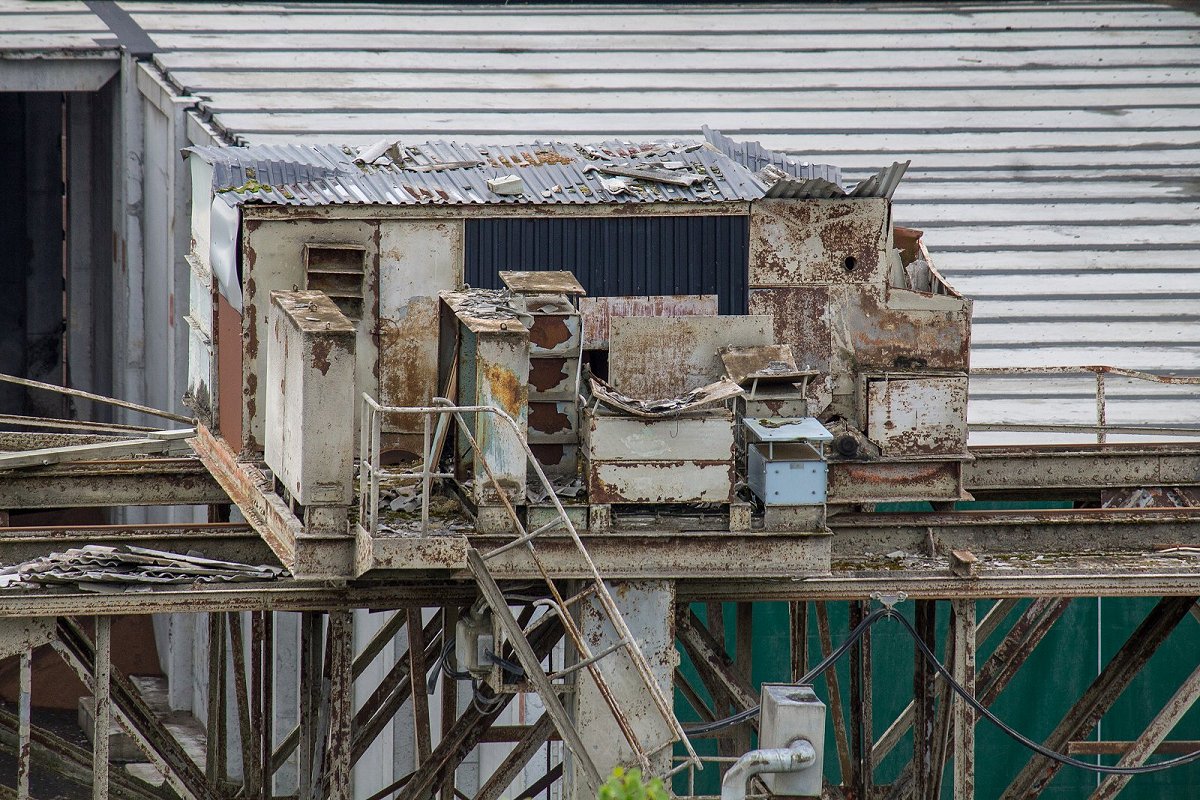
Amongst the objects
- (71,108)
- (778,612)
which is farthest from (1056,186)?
(71,108)

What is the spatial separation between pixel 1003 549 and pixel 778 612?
5.76m

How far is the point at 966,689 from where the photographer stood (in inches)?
572

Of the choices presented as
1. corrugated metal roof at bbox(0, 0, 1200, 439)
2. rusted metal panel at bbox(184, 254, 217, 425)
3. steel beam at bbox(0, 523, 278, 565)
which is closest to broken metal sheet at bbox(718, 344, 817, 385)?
steel beam at bbox(0, 523, 278, 565)

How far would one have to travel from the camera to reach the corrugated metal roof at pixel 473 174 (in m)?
14.7

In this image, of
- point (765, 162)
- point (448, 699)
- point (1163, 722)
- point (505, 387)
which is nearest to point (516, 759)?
point (448, 699)

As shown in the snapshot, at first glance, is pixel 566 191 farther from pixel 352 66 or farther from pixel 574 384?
pixel 352 66

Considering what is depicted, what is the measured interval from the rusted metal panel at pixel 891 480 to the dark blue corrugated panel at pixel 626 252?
1618 mm

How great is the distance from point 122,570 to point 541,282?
3779 millimetres

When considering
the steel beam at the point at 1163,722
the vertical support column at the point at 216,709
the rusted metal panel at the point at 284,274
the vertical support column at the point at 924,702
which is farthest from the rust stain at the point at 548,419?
the vertical support column at the point at 216,709

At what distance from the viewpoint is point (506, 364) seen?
12.6 metres

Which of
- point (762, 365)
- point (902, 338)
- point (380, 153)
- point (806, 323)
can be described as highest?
point (380, 153)

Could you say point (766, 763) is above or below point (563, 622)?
below

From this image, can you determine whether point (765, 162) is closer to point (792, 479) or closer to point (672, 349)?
point (672, 349)

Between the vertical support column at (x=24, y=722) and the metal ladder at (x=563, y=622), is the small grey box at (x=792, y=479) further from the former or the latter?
the vertical support column at (x=24, y=722)
